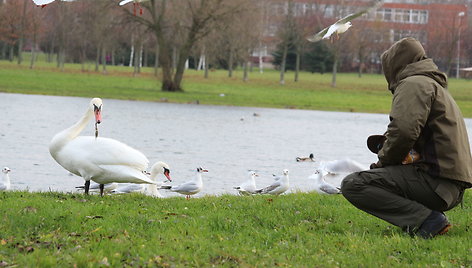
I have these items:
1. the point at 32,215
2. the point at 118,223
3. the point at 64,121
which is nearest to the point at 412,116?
the point at 118,223

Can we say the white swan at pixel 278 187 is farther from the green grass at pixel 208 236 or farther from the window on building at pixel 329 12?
the window on building at pixel 329 12

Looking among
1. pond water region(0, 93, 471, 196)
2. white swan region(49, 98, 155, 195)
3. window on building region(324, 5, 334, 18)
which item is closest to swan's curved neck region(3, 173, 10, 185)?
pond water region(0, 93, 471, 196)

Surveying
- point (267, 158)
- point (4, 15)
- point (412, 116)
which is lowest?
point (267, 158)

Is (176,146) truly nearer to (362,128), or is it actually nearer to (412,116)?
(362,128)

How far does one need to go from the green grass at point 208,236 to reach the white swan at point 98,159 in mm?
538

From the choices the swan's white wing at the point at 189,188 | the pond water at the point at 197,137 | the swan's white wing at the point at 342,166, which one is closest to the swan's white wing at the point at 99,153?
the swan's white wing at the point at 342,166

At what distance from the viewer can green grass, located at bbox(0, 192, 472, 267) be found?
20.7 feet

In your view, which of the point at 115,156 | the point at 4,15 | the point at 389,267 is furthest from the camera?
the point at 4,15

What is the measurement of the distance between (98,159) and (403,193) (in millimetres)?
4151

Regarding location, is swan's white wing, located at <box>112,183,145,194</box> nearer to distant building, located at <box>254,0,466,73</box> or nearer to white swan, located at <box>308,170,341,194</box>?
white swan, located at <box>308,170,341,194</box>

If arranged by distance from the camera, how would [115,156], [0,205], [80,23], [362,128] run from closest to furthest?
[0,205] → [115,156] → [362,128] → [80,23]

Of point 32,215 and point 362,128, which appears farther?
point 362,128

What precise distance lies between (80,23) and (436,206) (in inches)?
3028

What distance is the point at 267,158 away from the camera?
2142cm
